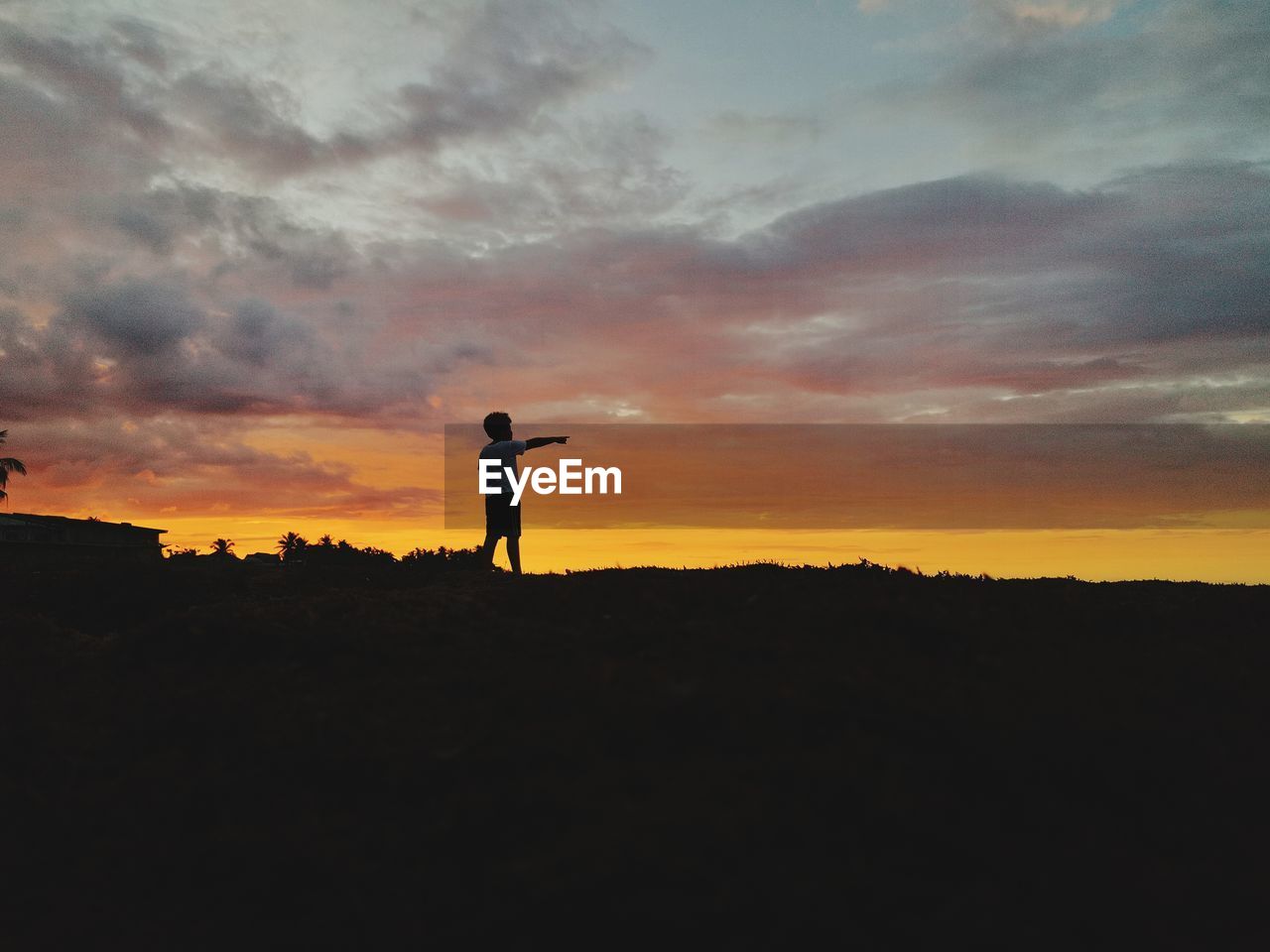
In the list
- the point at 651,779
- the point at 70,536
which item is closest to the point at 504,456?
the point at 651,779

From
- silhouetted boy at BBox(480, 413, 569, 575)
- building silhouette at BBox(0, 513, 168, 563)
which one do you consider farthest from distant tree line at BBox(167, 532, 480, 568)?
building silhouette at BBox(0, 513, 168, 563)

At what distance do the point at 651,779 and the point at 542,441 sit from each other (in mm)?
11310

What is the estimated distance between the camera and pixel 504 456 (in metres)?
17.0

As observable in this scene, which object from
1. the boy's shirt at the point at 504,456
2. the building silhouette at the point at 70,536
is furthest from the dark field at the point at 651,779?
the building silhouette at the point at 70,536

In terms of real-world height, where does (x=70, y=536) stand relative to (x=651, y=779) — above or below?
above

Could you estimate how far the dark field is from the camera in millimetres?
5605

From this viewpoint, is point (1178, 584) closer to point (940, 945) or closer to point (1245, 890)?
point (1245, 890)

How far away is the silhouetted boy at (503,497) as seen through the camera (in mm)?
17047

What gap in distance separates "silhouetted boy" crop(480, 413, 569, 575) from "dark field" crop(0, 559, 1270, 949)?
20.1 feet

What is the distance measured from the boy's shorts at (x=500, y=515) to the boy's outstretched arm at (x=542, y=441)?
1.04 metres

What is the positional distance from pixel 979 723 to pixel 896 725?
2.19 ft

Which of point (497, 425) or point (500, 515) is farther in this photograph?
point (497, 425)

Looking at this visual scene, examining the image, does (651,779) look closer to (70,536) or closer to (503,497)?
(503,497)

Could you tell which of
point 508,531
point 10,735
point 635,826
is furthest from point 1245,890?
point 508,531
